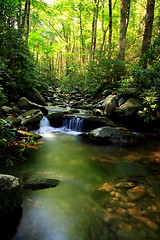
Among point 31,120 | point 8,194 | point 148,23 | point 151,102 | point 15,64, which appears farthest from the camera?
point 15,64

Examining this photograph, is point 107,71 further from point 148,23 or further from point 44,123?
point 44,123

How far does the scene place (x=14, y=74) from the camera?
29.2 ft

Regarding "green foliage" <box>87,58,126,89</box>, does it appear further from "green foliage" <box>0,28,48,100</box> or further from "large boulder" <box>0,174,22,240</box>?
"large boulder" <box>0,174,22,240</box>

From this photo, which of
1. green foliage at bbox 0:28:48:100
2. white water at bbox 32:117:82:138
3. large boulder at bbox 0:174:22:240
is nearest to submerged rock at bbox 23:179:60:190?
large boulder at bbox 0:174:22:240

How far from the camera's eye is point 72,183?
349 cm

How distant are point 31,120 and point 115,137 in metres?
3.69

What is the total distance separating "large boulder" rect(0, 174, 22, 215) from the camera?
2197 mm

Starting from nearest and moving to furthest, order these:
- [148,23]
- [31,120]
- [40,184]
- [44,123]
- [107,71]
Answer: [40,184] < [31,120] < [44,123] < [148,23] < [107,71]

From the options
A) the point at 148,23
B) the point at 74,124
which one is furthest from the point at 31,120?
the point at 148,23

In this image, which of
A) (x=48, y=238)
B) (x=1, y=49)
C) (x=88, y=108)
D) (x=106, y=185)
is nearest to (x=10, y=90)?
(x=1, y=49)

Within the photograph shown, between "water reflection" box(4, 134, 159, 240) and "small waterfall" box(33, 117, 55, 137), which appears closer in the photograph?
"water reflection" box(4, 134, 159, 240)

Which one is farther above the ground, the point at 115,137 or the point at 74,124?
the point at 74,124

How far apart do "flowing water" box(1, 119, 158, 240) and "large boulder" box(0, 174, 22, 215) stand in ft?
0.87

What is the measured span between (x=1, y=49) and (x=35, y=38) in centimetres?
880
